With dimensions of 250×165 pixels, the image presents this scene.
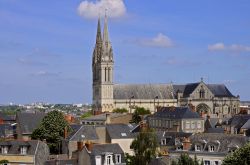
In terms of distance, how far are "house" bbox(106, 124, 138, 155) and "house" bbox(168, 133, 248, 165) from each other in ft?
41.0

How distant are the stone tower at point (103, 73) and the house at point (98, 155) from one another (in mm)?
86520

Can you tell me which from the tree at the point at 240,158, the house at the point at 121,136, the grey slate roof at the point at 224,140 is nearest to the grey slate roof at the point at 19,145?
the grey slate roof at the point at 224,140

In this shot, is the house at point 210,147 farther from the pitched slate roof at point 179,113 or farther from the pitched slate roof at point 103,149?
the pitched slate roof at point 179,113

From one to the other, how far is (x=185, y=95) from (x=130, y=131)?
75.6 meters

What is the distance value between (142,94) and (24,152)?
91.4m

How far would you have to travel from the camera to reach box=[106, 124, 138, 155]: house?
64.1 metres

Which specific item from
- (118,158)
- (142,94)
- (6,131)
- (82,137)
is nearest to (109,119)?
(6,131)

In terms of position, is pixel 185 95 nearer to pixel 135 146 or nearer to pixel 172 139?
pixel 172 139

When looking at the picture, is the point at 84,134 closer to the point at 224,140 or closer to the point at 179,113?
the point at 224,140

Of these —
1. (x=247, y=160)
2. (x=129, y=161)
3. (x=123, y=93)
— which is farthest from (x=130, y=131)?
(x=123, y=93)

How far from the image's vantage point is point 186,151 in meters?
51.0

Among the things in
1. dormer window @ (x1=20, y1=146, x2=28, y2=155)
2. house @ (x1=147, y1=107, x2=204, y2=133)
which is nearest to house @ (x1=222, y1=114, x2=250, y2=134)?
house @ (x1=147, y1=107, x2=204, y2=133)

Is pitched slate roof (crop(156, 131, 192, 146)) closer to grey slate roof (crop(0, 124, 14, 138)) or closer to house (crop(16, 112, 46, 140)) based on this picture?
house (crop(16, 112, 46, 140))

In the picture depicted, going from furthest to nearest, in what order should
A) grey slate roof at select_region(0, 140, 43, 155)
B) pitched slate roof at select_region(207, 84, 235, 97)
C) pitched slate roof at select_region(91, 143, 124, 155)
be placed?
pitched slate roof at select_region(207, 84, 235, 97), grey slate roof at select_region(0, 140, 43, 155), pitched slate roof at select_region(91, 143, 124, 155)
